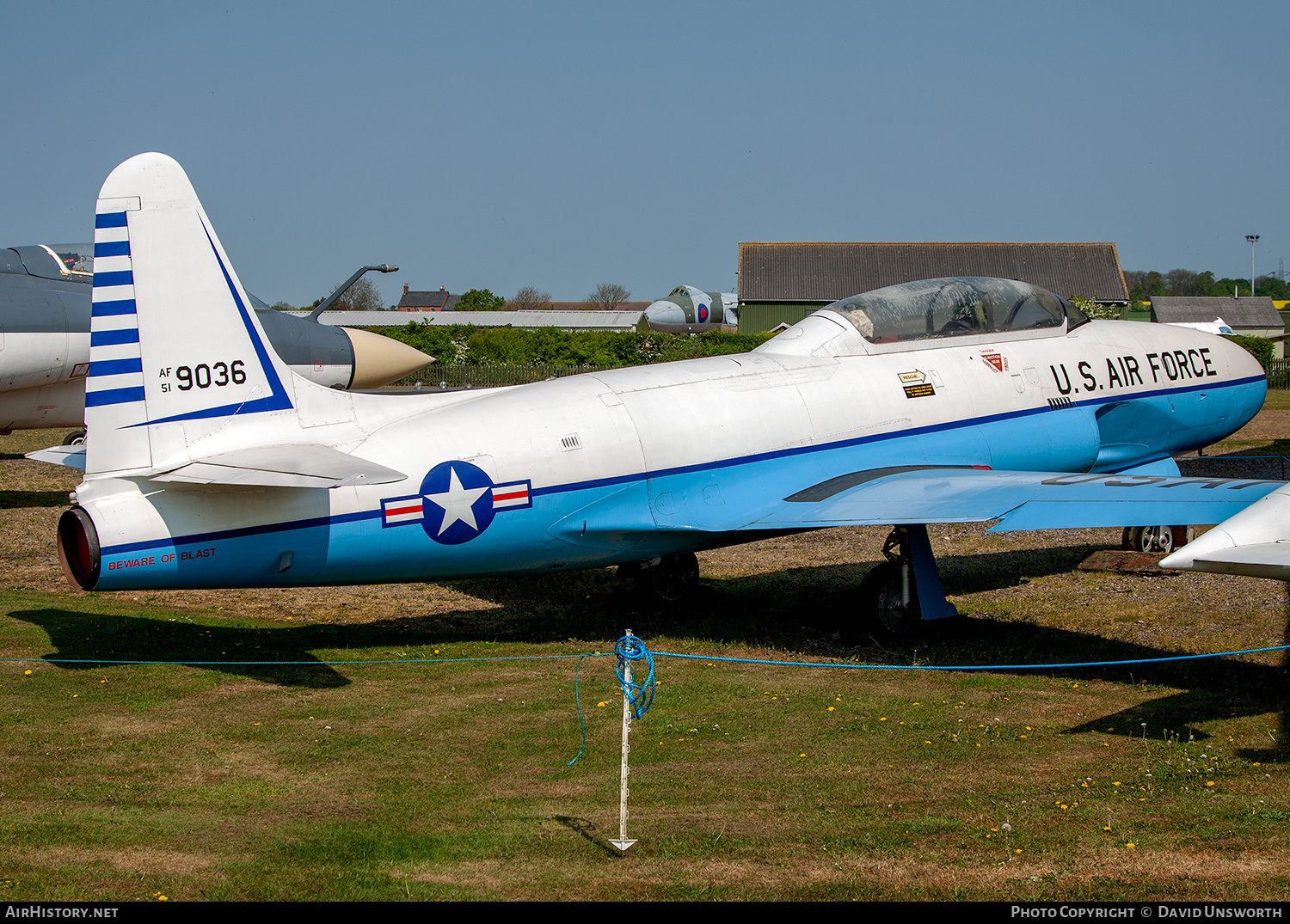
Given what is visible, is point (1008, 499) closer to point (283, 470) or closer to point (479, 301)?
point (283, 470)

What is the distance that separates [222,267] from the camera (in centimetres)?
879

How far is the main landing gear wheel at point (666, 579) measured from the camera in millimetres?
12484

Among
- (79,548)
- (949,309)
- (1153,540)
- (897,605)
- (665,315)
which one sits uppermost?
(665,315)

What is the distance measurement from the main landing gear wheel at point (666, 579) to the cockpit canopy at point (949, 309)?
133 inches

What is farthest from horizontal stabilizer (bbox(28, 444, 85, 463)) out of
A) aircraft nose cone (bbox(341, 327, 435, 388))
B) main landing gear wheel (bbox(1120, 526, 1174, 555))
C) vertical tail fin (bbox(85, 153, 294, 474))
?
main landing gear wheel (bbox(1120, 526, 1174, 555))

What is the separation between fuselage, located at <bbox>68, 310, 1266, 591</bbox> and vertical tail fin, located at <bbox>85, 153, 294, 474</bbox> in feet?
1.03

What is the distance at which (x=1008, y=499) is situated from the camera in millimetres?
9680

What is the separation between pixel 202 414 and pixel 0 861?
4192 millimetres

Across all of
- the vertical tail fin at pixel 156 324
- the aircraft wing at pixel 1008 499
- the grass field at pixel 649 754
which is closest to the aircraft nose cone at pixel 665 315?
the grass field at pixel 649 754

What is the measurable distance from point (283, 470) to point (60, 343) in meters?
11.7

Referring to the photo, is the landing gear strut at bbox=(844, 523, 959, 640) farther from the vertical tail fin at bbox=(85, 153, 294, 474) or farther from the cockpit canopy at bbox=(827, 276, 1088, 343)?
the vertical tail fin at bbox=(85, 153, 294, 474)

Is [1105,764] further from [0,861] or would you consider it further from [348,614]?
[348,614]

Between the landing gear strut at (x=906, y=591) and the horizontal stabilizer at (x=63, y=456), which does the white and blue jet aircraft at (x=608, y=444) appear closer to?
the landing gear strut at (x=906, y=591)

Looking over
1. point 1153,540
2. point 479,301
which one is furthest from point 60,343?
point 479,301
